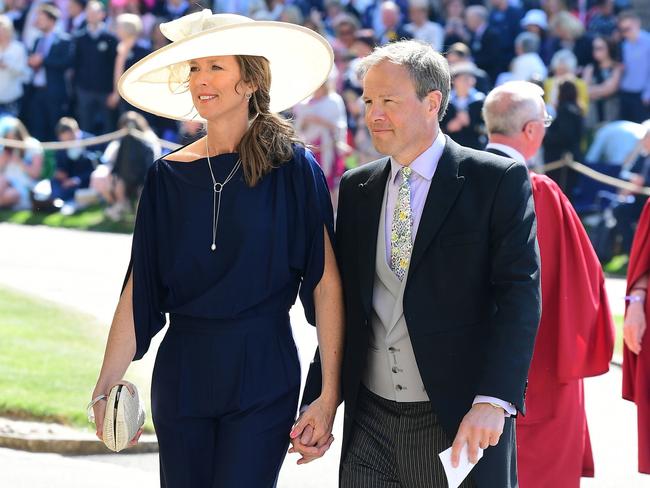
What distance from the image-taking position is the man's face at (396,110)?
12.4ft

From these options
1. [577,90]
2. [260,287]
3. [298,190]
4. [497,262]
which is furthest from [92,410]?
[577,90]

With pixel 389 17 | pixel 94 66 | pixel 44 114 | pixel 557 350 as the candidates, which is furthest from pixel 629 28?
pixel 557 350

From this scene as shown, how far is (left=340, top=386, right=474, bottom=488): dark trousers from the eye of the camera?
3.75m

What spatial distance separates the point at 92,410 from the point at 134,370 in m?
4.60

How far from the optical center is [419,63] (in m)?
3.81

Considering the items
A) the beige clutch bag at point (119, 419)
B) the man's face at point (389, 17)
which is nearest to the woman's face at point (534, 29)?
the man's face at point (389, 17)

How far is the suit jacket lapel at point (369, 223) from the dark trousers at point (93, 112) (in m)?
13.7

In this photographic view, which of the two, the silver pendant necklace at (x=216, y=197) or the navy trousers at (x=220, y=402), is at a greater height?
the silver pendant necklace at (x=216, y=197)

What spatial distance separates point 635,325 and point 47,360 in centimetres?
430

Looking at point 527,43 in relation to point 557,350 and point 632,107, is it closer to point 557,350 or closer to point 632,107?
point 632,107

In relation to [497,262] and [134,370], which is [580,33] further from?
[497,262]

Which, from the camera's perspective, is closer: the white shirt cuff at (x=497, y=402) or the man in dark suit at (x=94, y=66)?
the white shirt cuff at (x=497, y=402)

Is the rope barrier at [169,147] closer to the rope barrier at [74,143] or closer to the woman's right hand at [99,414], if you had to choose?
the rope barrier at [74,143]

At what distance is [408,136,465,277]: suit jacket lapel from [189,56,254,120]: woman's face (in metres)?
0.70
